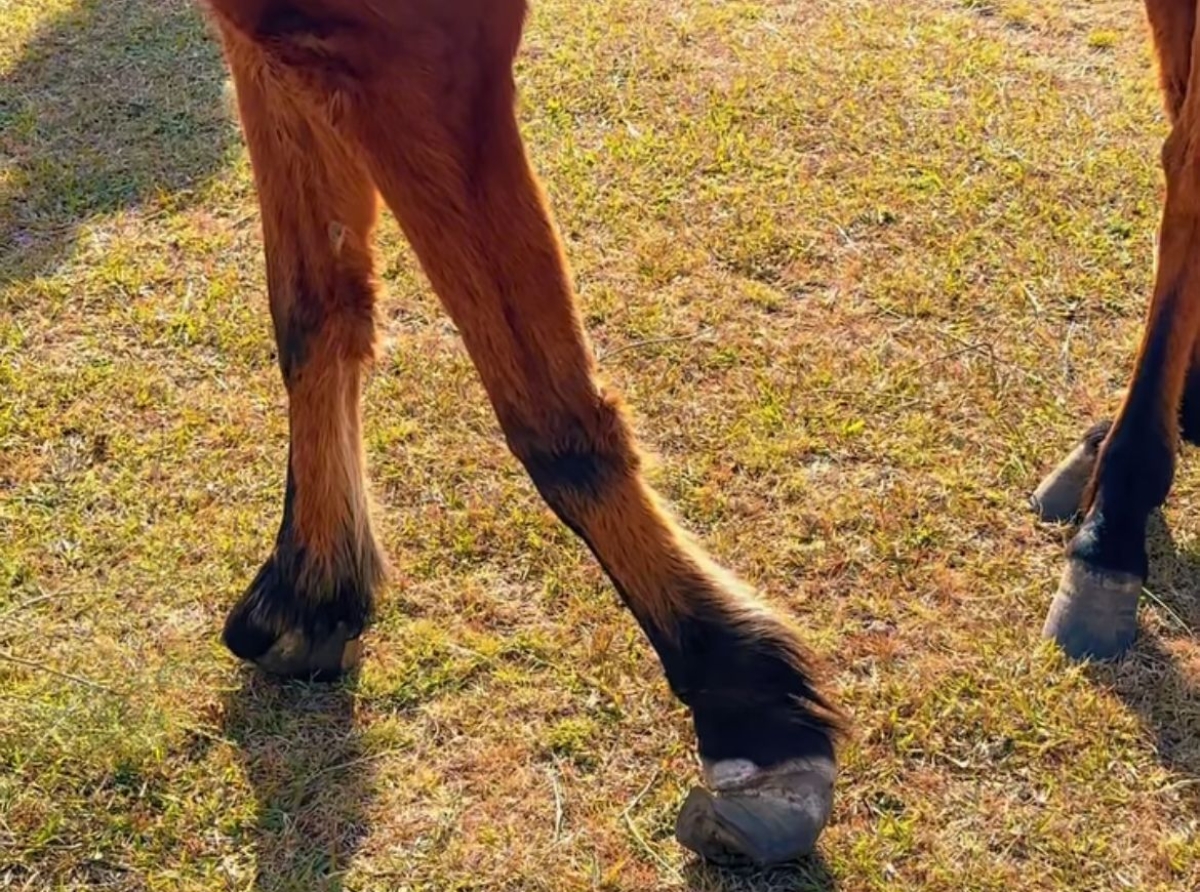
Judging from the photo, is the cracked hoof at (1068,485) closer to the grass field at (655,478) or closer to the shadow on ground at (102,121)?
the grass field at (655,478)

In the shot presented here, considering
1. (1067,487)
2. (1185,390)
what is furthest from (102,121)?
(1185,390)

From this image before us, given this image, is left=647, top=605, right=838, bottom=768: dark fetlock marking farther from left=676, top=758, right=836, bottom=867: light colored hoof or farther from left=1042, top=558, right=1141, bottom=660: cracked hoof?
left=1042, top=558, right=1141, bottom=660: cracked hoof

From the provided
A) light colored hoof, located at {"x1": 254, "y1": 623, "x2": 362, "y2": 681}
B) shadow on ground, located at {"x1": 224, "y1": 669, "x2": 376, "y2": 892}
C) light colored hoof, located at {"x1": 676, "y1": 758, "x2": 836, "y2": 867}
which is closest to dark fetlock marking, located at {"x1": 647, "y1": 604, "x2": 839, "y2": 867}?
light colored hoof, located at {"x1": 676, "y1": 758, "x2": 836, "y2": 867}

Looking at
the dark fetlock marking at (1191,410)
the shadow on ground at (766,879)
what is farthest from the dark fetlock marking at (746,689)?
the dark fetlock marking at (1191,410)

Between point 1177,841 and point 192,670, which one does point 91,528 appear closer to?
point 192,670

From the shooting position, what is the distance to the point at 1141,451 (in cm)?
285

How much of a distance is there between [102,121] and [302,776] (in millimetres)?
3290

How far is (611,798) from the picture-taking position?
2.48 m

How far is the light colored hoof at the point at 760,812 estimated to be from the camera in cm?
222

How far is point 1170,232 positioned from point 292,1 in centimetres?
185

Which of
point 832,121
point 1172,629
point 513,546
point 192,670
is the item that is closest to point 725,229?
point 832,121

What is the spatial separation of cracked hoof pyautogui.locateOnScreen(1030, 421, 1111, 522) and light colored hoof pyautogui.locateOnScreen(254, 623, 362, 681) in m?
1.53

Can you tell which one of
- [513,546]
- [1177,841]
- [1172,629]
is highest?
[513,546]

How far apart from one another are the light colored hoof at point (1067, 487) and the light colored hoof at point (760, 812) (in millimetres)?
1071
